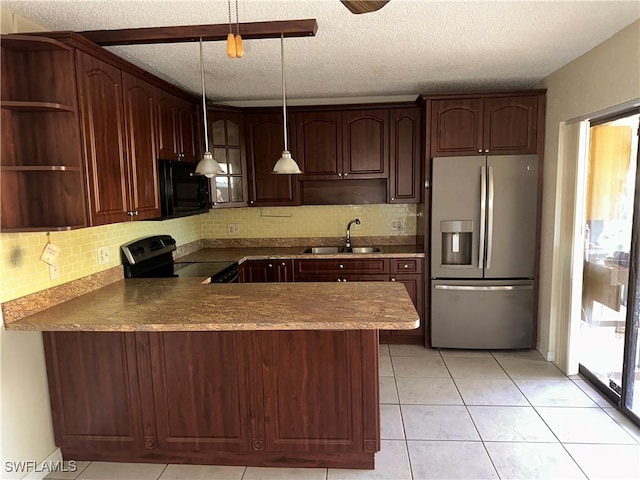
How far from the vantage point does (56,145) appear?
2105 mm

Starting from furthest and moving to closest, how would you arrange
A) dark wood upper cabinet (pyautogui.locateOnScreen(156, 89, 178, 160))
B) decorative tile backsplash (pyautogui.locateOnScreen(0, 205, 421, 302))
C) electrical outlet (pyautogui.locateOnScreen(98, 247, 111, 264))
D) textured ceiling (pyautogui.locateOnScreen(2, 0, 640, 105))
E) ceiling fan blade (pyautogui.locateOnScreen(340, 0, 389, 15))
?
decorative tile backsplash (pyautogui.locateOnScreen(0, 205, 421, 302)) → dark wood upper cabinet (pyautogui.locateOnScreen(156, 89, 178, 160)) → electrical outlet (pyautogui.locateOnScreen(98, 247, 111, 264)) → textured ceiling (pyautogui.locateOnScreen(2, 0, 640, 105)) → ceiling fan blade (pyautogui.locateOnScreen(340, 0, 389, 15))

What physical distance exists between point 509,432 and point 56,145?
2.98 m

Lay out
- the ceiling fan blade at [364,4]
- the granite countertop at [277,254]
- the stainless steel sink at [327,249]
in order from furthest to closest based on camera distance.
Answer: the stainless steel sink at [327,249] → the granite countertop at [277,254] → the ceiling fan blade at [364,4]

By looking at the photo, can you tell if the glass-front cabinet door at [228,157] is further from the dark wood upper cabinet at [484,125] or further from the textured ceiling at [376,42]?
the dark wood upper cabinet at [484,125]

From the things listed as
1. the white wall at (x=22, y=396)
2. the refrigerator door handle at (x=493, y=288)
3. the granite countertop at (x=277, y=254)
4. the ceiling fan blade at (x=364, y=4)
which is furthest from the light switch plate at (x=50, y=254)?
the refrigerator door handle at (x=493, y=288)

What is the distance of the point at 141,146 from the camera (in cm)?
272

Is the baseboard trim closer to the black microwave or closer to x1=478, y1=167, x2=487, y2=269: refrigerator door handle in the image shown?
the black microwave

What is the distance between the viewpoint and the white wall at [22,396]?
200 cm

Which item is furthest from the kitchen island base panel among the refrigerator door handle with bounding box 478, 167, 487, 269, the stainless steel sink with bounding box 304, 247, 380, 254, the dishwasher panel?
the stainless steel sink with bounding box 304, 247, 380, 254

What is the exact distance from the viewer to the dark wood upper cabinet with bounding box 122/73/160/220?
2.60 meters

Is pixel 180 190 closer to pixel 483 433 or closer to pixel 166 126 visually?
pixel 166 126

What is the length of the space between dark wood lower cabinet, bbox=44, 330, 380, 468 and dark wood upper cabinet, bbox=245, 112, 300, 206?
2.20 metres

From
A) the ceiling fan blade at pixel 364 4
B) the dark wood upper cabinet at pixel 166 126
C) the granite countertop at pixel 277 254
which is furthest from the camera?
the granite countertop at pixel 277 254

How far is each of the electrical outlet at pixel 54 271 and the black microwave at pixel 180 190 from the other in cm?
84
